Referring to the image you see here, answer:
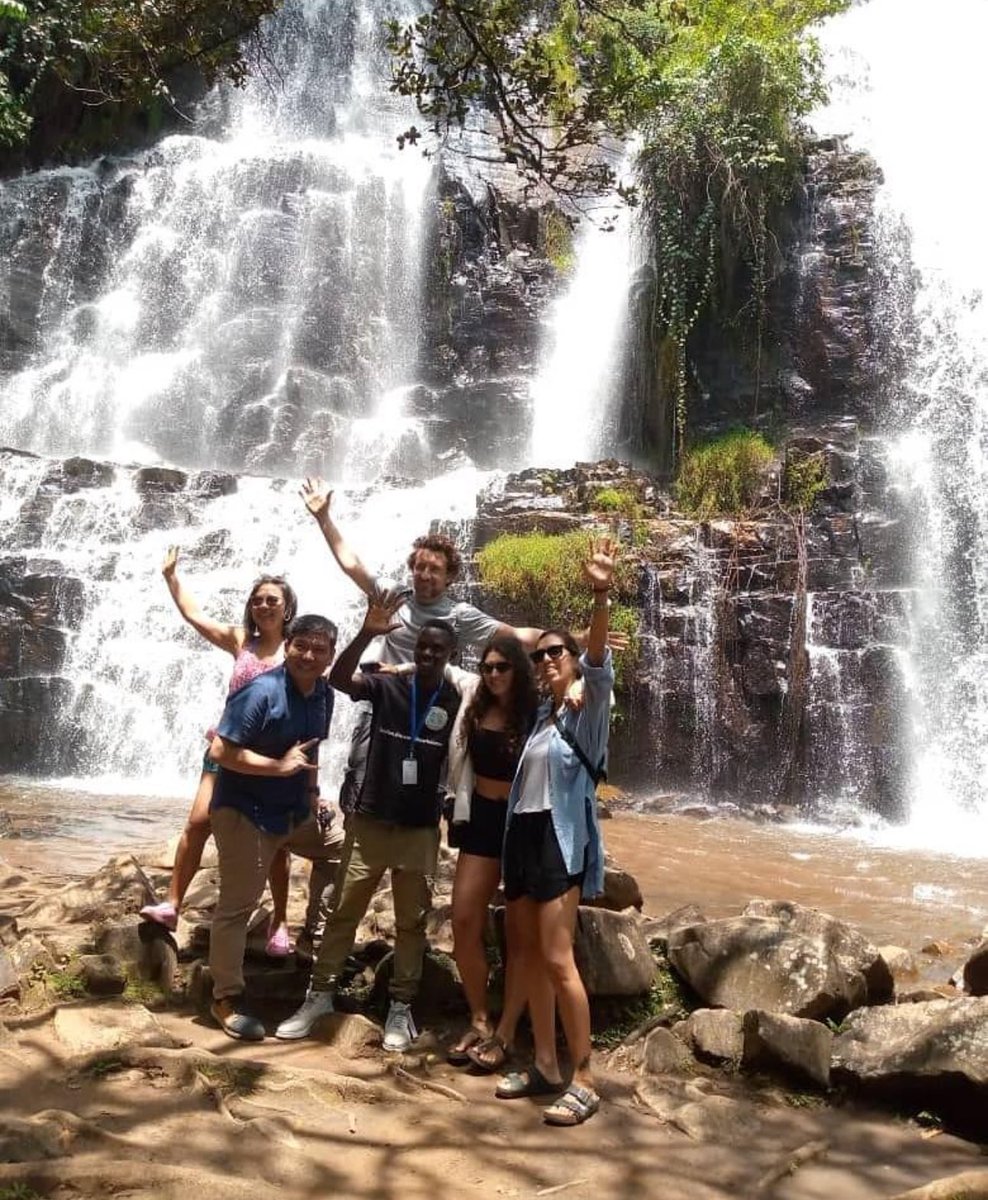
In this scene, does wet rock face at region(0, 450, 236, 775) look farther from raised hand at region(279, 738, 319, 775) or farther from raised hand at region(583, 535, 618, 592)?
raised hand at region(583, 535, 618, 592)

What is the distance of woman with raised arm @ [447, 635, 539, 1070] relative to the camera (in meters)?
3.67

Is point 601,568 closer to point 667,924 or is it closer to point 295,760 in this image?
point 295,760

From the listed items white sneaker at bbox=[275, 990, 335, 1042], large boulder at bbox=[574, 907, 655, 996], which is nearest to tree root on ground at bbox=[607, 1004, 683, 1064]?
large boulder at bbox=[574, 907, 655, 996]

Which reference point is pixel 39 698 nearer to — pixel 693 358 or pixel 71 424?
pixel 71 424

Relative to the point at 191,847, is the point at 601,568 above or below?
above

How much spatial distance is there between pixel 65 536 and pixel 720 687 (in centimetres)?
938

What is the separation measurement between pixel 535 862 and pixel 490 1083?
2.55ft

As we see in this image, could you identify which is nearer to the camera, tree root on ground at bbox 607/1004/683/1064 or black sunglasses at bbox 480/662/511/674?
black sunglasses at bbox 480/662/511/674

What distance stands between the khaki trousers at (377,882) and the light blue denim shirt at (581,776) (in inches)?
17.8

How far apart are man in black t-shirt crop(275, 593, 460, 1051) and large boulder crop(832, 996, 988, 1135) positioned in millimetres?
1553

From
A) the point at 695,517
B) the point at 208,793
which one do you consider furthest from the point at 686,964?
the point at 695,517

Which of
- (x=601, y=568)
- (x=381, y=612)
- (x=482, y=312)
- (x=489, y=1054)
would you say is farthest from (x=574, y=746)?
(x=482, y=312)

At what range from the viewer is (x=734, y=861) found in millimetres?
8445

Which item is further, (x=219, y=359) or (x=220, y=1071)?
(x=219, y=359)
